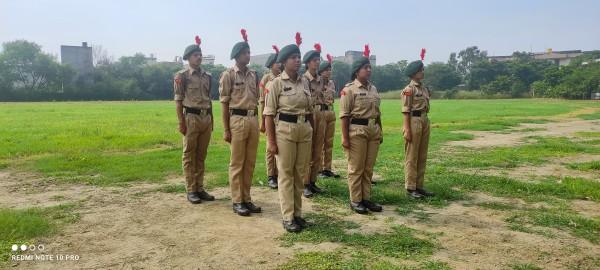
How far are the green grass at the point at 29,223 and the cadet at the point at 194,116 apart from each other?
152cm

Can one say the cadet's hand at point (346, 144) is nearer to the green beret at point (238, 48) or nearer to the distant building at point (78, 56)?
the green beret at point (238, 48)

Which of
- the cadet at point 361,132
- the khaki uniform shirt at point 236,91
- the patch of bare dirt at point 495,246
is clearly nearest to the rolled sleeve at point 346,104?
the cadet at point 361,132

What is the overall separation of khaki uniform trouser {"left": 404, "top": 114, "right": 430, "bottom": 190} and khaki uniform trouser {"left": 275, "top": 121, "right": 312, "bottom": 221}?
76.4 inches

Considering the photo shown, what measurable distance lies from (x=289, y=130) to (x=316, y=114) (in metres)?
2.47

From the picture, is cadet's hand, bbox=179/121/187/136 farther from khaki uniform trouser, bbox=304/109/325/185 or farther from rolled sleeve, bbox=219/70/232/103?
khaki uniform trouser, bbox=304/109/325/185

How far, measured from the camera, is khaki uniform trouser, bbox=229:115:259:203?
5.64 metres

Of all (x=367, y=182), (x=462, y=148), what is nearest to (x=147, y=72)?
(x=462, y=148)

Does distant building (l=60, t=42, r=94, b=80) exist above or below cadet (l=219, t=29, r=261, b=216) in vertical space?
above

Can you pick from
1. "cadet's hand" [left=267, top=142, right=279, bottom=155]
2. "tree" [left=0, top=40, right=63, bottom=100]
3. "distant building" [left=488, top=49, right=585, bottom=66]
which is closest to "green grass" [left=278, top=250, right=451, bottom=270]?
"cadet's hand" [left=267, top=142, right=279, bottom=155]

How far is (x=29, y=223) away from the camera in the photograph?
4.85 metres

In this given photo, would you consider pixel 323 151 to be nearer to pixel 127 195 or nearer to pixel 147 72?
pixel 127 195

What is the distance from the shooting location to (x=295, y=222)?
16.4ft

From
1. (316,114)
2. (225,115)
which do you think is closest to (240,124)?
(225,115)

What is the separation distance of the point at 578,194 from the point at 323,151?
384 centimetres
